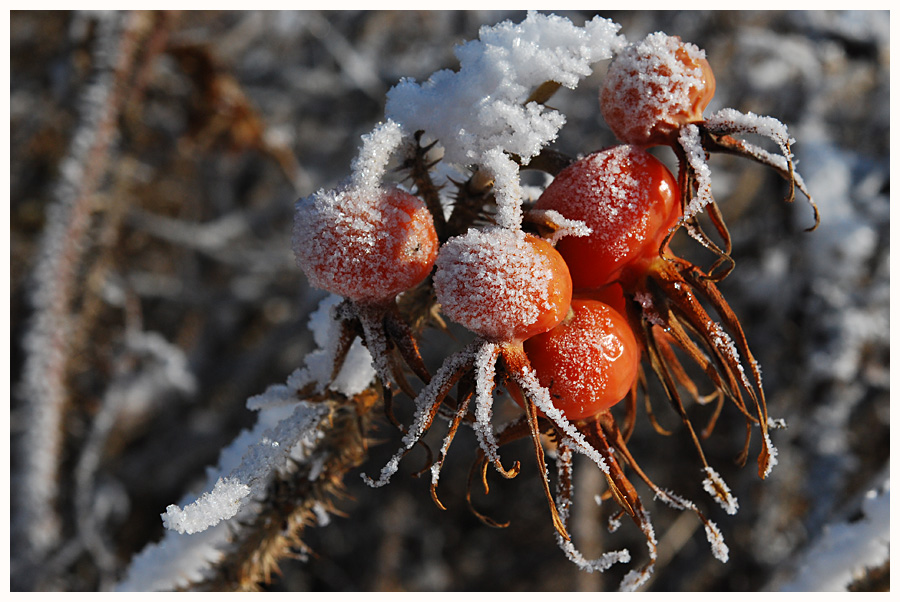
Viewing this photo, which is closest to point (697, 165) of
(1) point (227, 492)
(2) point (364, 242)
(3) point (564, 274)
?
(3) point (564, 274)

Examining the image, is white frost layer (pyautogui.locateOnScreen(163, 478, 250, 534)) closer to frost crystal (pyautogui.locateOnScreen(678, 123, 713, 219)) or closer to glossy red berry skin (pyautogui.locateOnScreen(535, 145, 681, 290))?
glossy red berry skin (pyautogui.locateOnScreen(535, 145, 681, 290))

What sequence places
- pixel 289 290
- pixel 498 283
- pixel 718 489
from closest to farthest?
pixel 498 283, pixel 718 489, pixel 289 290

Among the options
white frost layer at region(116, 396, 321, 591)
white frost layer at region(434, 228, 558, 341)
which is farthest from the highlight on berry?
white frost layer at region(116, 396, 321, 591)

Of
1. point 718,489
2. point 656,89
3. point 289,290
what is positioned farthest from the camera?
point 289,290

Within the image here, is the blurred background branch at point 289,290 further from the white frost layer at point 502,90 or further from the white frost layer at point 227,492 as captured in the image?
the white frost layer at point 502,90

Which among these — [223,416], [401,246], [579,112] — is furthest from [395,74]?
[401,246]

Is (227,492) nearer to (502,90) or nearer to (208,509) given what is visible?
(208,509)
